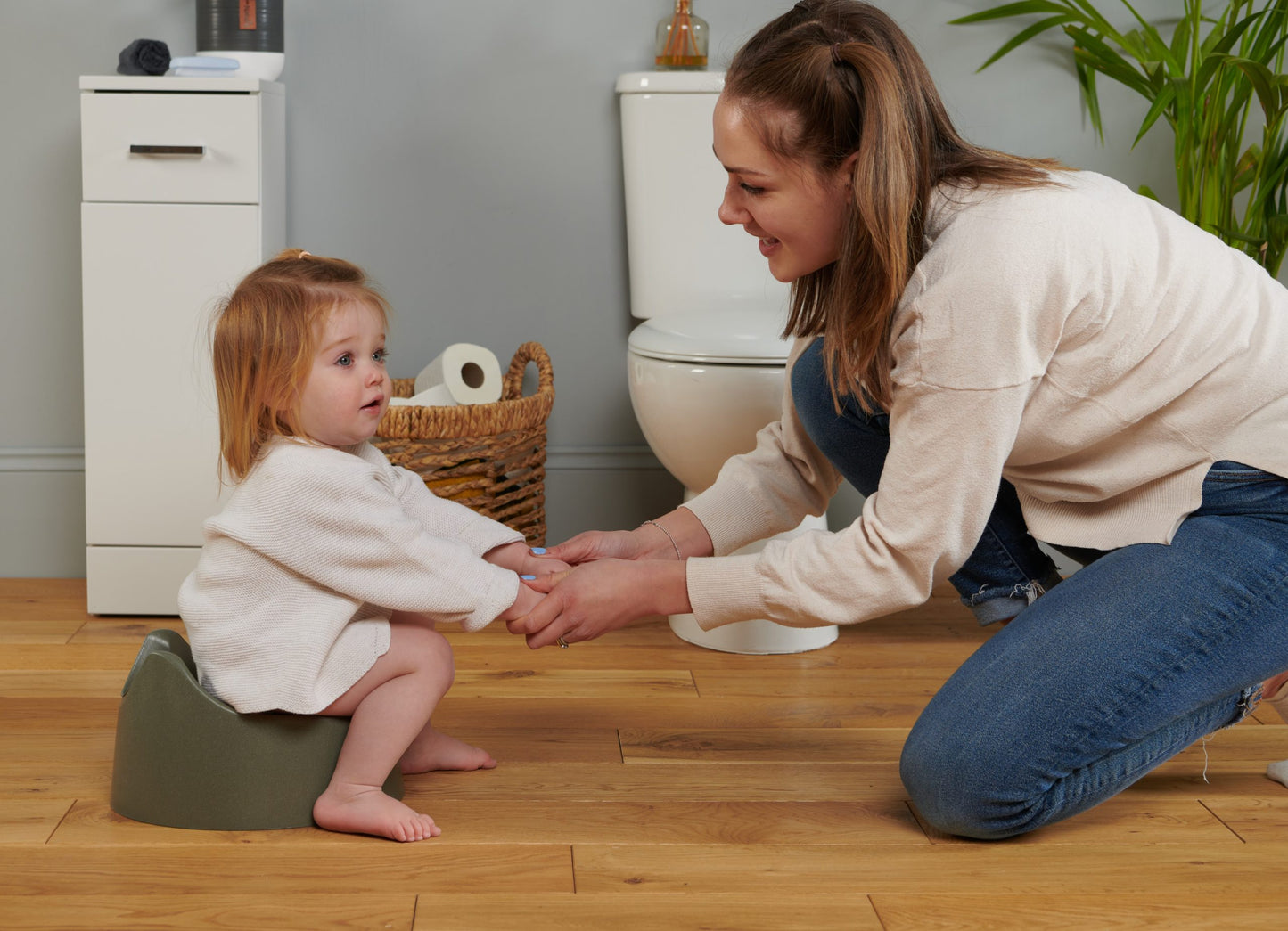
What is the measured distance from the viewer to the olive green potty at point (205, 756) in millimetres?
1151

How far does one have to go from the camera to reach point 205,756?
3.82 feet

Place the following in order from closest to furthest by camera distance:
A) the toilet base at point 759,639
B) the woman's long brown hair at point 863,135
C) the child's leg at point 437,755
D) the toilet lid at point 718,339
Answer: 1. the woman's long brown hair at point 863,135
2. the child's leg at point 437,755
3. the toilet lid at point 718,339
4. the toilet base at point 759,639

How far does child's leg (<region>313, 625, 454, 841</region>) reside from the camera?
→ 1.17 meters

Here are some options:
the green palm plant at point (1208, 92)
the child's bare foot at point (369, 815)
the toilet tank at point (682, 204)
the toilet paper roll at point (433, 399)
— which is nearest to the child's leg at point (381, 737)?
the child's bare foot at point (369, 815)

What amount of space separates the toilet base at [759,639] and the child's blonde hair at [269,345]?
0.71m

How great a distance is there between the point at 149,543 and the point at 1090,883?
1.38 metres

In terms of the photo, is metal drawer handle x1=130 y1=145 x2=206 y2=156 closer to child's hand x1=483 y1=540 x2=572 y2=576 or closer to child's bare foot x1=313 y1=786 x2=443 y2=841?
child's hand x1=483 y1=540 x2=572 y2=576

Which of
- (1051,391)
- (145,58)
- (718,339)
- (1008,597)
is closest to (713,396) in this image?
(718,339)

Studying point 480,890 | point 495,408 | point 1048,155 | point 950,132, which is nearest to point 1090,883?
point 480,890

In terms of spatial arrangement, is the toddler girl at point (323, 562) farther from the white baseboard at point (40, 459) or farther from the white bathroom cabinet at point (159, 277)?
the white baseboard at point (40, 459)

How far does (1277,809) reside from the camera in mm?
1274

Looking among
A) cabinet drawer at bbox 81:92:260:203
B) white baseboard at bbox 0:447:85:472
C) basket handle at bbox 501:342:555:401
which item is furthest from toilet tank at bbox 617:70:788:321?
white baseboard at bbox 0:447:85:472

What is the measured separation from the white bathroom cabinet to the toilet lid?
59 centimetres

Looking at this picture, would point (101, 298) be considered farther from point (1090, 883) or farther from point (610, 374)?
point (1090, 883)
